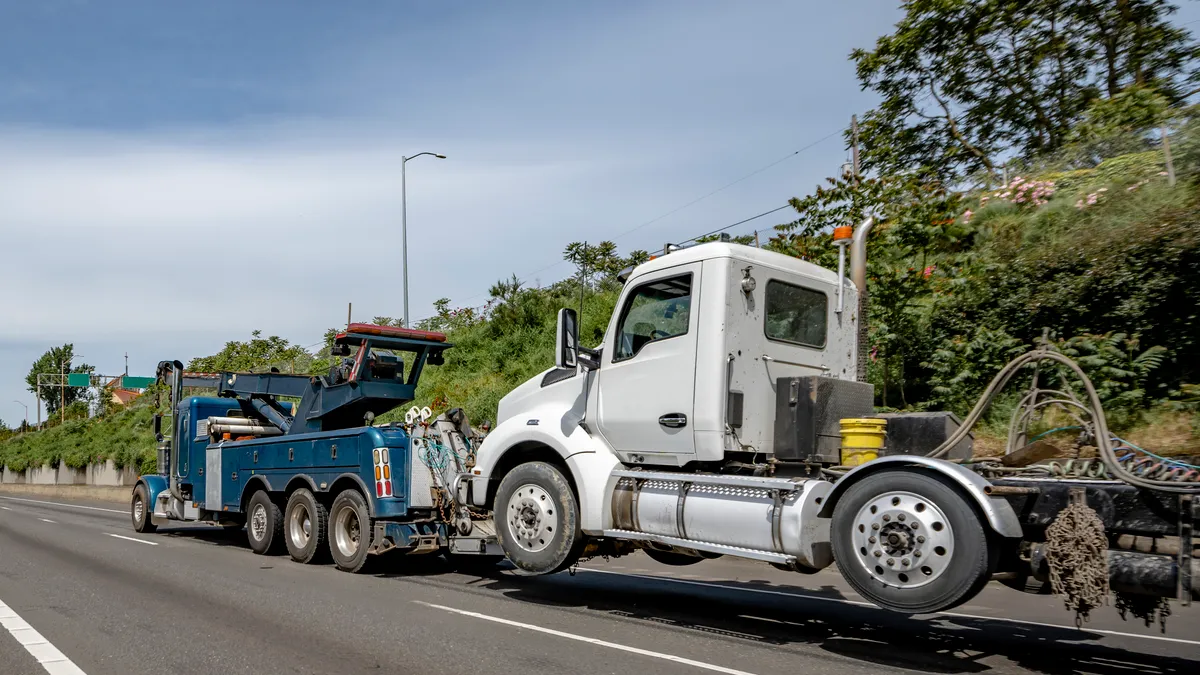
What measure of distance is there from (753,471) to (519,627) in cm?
226

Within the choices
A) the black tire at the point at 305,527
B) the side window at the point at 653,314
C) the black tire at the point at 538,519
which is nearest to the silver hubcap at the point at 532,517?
the black tire at the point at 538,519

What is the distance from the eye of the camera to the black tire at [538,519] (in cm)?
836

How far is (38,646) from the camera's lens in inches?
273

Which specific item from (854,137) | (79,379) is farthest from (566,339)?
(79,379)

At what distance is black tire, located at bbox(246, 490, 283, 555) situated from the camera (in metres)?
12.8

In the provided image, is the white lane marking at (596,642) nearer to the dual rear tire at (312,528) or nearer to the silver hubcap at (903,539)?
the silver hubcap at (903,539)

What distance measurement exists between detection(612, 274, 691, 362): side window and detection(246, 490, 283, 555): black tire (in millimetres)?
6467

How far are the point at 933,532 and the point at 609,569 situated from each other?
682cm

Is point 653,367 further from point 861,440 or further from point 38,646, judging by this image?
point 38,646

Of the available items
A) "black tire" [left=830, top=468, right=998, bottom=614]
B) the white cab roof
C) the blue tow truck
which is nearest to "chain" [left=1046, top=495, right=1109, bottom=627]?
"black tire" [left=830, top=468, right=998, bottom=614]

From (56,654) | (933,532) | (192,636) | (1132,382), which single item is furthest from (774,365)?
(1132,382)

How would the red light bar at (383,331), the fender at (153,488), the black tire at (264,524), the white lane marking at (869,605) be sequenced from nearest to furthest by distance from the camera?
the white lane marking at (869,605), the red light bar at (383,331), the black tire at (264,524), the fender at (153,488)

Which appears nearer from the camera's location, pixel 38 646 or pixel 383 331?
pixel 38 646

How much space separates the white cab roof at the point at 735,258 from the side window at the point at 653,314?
0.16m
